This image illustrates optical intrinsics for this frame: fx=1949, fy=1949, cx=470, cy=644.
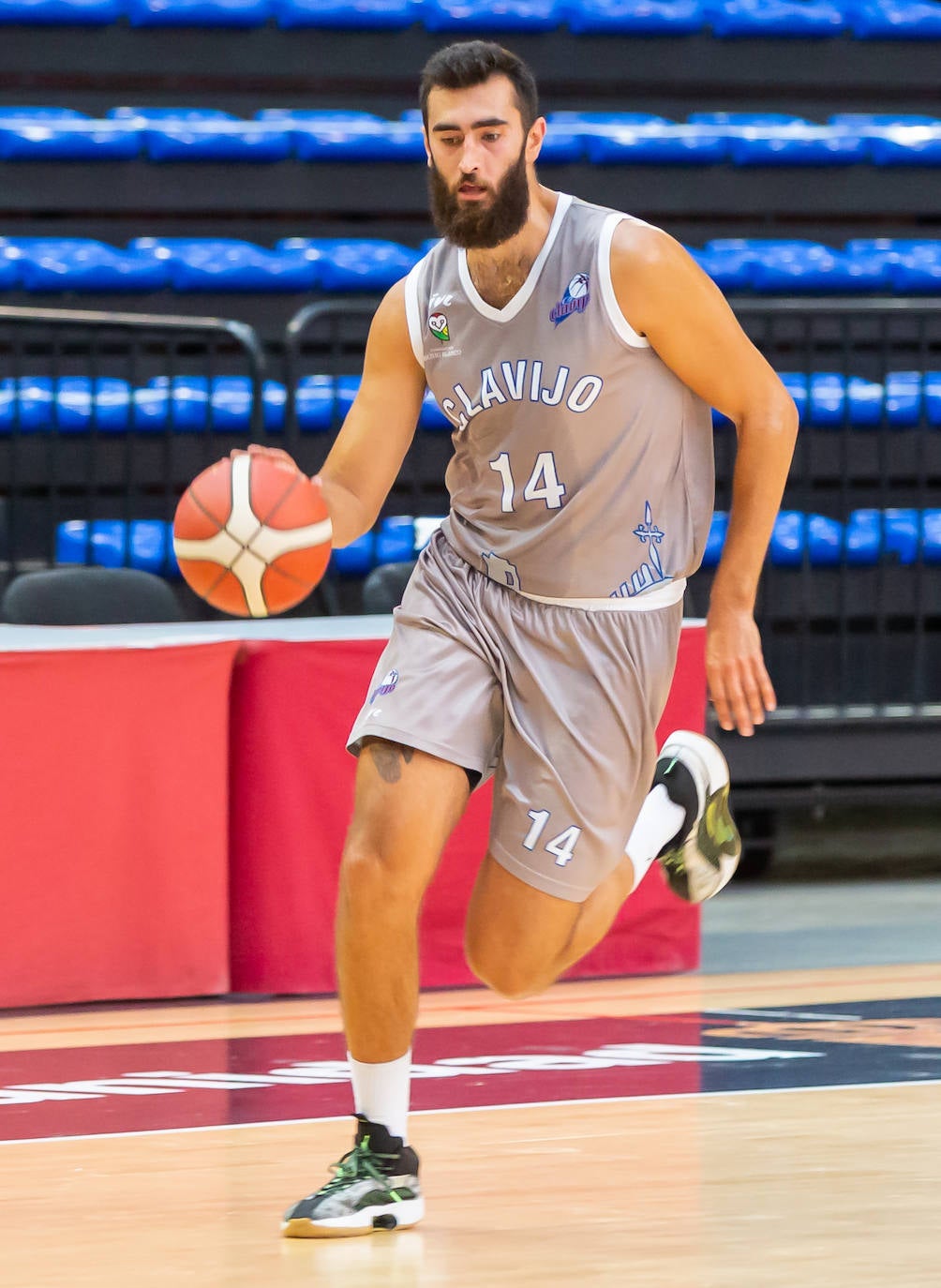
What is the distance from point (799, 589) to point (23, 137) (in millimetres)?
4024

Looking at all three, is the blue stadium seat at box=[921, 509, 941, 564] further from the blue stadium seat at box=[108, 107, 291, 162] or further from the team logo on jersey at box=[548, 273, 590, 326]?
the team logo on jersey at box=[548, 273, 590, 326]

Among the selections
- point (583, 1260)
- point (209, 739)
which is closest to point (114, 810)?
point (209, 739)

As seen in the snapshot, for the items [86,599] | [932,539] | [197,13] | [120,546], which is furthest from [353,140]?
[86,599]

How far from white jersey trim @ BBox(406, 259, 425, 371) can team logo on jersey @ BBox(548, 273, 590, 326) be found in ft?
0.84

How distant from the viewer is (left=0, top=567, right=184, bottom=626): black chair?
5754 mm

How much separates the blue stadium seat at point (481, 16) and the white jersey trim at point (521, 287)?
22.0ft

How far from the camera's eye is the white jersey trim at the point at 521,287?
3146 mm

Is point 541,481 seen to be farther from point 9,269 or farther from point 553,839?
point 9,269

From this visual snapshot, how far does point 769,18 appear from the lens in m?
9.77

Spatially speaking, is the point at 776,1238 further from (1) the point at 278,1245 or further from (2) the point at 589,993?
(2) the point at 589,993

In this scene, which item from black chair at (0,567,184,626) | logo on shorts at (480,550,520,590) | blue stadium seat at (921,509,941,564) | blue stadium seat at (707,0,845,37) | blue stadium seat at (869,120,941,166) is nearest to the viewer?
logo on shorts at (480,550,520,590)

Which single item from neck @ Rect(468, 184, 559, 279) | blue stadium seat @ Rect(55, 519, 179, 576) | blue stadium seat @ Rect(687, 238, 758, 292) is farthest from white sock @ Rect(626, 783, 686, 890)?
blue stadium seat @ Rect(687, 238, 758, 292)

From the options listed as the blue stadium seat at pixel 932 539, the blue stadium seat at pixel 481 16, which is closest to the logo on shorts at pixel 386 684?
the blue stadium seat at pixel 932 539

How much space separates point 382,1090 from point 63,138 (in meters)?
6.85
